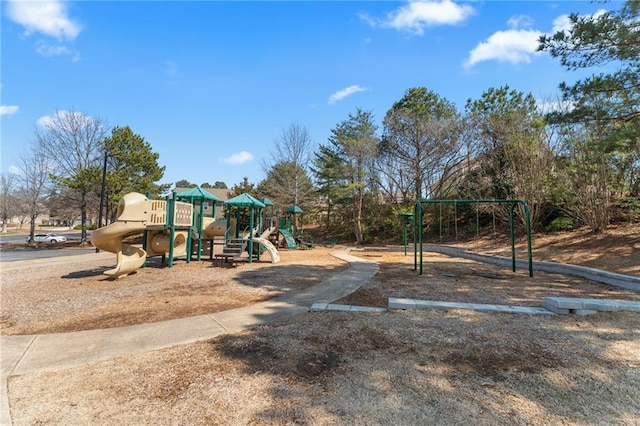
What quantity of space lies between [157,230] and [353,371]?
10.1 m

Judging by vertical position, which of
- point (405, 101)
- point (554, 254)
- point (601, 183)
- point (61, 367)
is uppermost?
point (405, 101)

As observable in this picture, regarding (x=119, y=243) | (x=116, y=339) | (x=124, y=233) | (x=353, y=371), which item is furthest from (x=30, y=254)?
(x=353, y=371)

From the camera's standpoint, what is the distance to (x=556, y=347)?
12.3ft

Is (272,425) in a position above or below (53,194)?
below

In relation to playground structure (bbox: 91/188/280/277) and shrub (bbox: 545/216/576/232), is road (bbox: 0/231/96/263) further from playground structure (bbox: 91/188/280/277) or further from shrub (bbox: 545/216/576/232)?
shrub (bbox: 545/216/576/232)

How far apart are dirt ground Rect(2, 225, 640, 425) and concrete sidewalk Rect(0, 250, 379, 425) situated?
0.24 m

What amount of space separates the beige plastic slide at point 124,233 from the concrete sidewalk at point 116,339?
4548 mm

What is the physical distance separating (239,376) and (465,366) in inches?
93.6

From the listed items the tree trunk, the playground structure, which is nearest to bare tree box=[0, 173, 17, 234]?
the tree trunk

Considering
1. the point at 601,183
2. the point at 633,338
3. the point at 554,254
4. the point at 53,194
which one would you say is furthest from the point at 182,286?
the point at 53,194

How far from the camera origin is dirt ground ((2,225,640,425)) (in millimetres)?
2496

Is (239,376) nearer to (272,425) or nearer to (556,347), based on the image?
(272,425)

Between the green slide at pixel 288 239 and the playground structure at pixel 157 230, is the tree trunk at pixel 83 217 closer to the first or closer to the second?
the playground structure at pixel 157 230

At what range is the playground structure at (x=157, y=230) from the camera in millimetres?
8820
